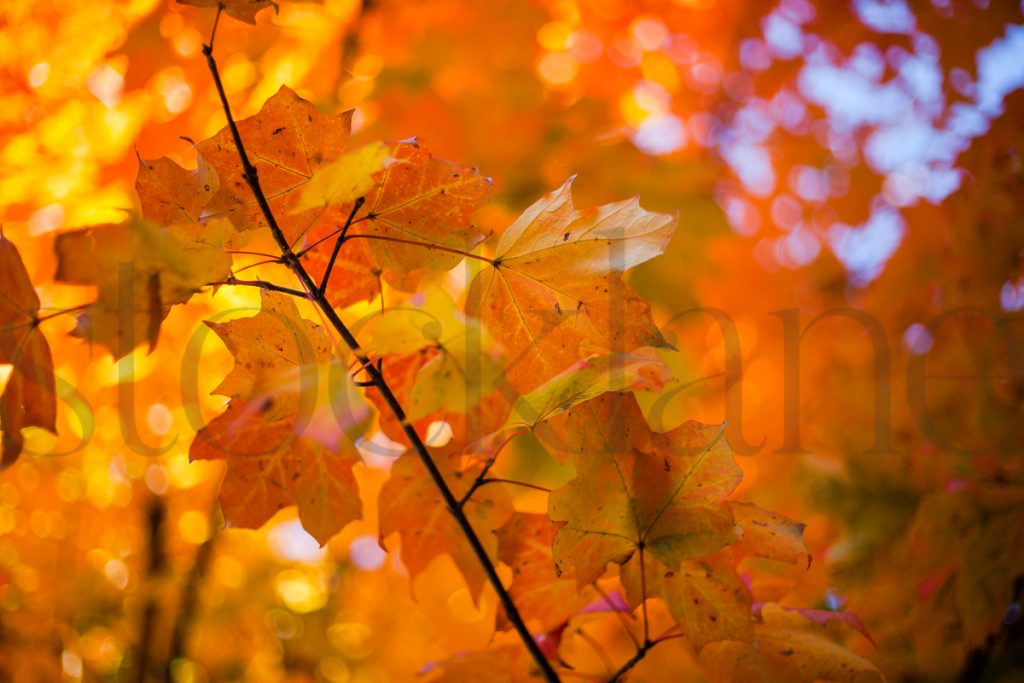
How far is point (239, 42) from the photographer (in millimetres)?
1647

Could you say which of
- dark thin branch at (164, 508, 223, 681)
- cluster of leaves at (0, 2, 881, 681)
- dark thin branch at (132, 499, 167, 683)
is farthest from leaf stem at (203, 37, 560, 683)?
dark thin branch at (132, 499, 167, 683)

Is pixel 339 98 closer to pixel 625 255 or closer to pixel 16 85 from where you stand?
pixel 16 85

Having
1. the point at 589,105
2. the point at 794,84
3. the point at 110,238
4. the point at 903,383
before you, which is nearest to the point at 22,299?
the point at 110,238

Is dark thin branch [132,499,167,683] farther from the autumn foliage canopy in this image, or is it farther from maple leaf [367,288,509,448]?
maple leaf [367,288,509,448]

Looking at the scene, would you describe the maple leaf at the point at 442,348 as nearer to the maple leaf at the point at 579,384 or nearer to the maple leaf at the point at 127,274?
the maple leaf at the point at 579,384

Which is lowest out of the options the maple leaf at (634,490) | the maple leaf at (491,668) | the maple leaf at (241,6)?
the maple leaf at (491,668)

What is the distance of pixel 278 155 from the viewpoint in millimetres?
734

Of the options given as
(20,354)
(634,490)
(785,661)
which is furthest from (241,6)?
(785,661)

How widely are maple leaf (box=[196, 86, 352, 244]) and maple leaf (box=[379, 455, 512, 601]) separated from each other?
0.32 meters

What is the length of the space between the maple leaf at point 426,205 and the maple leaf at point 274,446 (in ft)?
0.45

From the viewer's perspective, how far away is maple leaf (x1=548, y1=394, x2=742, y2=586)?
27.5 inches

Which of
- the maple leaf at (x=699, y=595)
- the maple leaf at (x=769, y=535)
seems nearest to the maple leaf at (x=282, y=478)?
the maple leaf at (x=699, y=595)

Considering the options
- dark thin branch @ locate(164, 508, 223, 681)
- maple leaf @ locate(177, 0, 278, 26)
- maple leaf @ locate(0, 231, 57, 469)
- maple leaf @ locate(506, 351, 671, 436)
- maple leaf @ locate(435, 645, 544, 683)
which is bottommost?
dark thin branch @ locate(164, 508, 223, 681)

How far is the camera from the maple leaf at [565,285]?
70 centimetres
